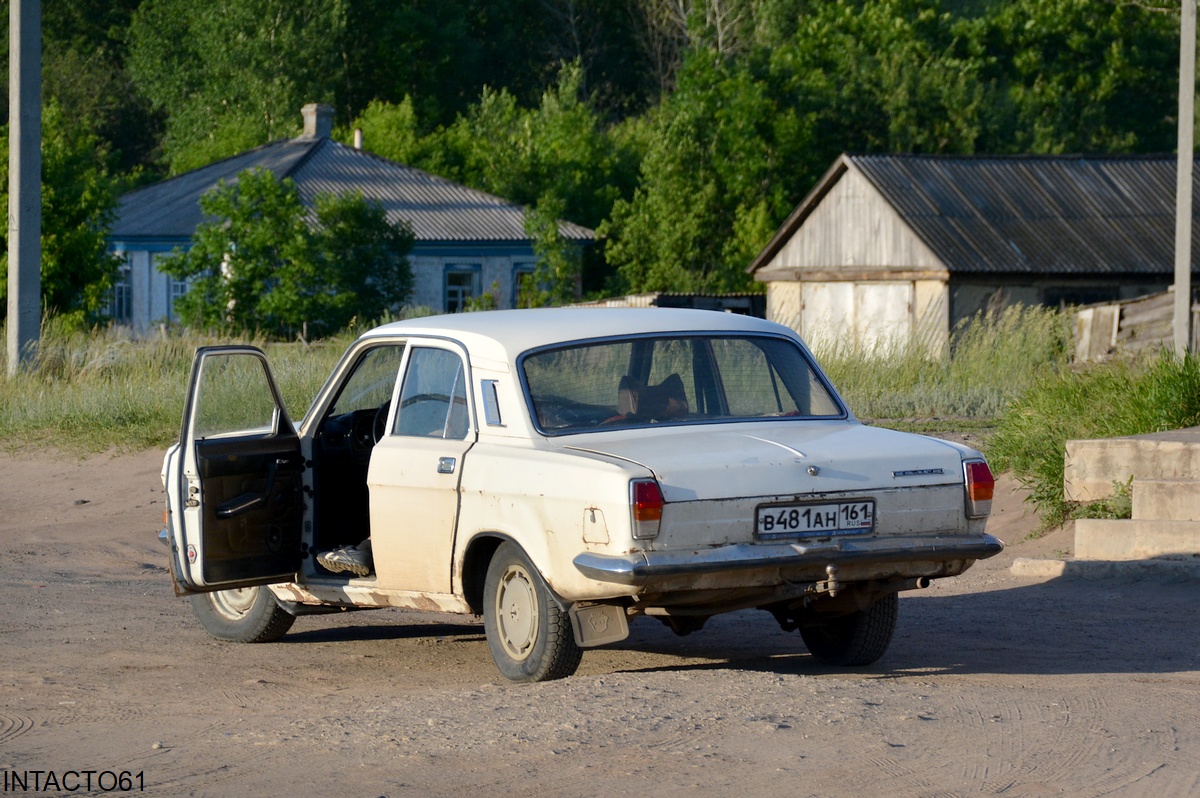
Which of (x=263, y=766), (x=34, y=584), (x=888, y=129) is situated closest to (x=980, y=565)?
(x=34, y=584)

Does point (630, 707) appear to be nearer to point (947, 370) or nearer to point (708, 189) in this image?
point (947, 370)

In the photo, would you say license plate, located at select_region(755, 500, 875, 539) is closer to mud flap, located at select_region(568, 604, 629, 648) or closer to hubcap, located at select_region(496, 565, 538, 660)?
mud flap, located at select_region(568, 604, 629, 648)

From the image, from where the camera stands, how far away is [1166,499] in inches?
421

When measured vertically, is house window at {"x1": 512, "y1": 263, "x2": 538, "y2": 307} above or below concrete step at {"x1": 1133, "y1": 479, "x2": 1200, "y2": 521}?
above

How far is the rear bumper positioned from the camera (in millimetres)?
6266

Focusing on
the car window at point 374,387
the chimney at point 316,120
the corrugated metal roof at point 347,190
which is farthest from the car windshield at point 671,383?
the chimney at point 316,120

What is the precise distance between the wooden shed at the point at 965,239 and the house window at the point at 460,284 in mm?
8147

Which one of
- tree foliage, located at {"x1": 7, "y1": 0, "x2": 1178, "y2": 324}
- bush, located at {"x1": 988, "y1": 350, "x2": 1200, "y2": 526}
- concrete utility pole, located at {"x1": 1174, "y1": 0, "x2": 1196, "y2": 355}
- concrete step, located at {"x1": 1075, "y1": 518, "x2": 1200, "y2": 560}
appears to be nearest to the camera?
concrete step, located at {"x1": 1075, "y1": 518, "x2": 1200, "y2": 560}

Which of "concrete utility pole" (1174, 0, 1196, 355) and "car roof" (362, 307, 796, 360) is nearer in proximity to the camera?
"car roof" (362, 307, 796, 360)

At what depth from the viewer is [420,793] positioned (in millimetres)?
5168

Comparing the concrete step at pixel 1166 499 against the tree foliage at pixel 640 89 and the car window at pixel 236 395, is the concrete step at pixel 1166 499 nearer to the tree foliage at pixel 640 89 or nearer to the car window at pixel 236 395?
the car window at pixel 236 395

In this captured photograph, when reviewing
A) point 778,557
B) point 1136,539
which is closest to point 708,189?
point 1136,539

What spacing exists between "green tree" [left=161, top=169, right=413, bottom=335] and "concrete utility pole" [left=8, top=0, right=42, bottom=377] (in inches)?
384

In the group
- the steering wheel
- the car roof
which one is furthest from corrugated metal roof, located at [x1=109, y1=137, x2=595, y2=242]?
the car roof
